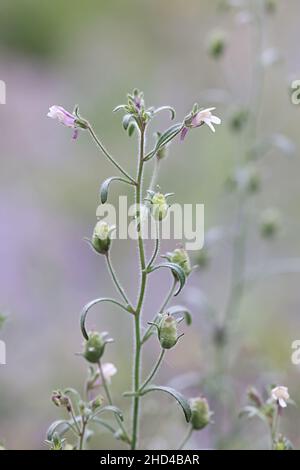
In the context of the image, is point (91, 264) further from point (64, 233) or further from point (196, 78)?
point (196, 78)

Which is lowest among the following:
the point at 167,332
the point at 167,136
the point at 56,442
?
the point at 56,442

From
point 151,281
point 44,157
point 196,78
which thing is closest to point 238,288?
point 151,281

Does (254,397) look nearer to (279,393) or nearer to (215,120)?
(279,393)

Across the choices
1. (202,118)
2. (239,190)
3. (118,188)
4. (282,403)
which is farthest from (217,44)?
(118,188)

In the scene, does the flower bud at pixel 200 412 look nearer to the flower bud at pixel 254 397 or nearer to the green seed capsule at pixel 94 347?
the flower bud at pixel 254 397

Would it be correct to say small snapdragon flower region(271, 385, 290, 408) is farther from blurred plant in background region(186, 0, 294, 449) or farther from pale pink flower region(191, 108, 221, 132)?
blurred plant in background region(186, 0, 294, 449)

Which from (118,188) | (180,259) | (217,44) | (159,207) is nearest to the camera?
(159,207)

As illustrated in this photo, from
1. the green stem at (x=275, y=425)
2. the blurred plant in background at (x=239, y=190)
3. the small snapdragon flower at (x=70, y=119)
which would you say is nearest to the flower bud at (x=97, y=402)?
the green stem at (x=275, y=425)
